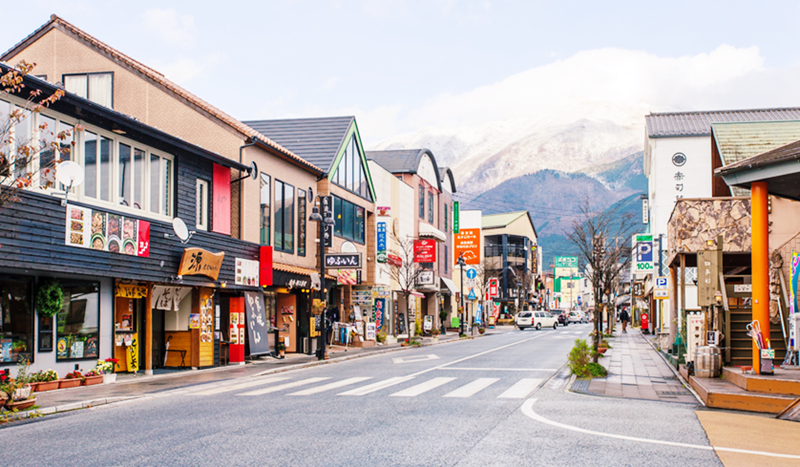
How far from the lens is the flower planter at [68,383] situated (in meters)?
16.6

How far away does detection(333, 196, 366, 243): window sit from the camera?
3531cm

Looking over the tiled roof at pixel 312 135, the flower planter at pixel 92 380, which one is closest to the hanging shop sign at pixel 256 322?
the flower planter at pixel 92 380

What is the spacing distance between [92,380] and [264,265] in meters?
9.75

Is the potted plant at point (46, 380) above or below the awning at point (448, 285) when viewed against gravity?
below

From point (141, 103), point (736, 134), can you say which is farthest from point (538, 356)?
point (141, 103)

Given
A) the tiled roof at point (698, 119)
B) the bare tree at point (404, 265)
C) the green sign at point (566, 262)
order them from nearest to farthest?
the bare tree at point (404, 265)
the tiled roof at point (698, 119)
the green sign at point (566, 262)

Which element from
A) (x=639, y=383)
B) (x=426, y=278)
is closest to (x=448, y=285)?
(x=426, y=278)

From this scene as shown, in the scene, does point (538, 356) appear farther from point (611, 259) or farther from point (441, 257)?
point (441, 257)

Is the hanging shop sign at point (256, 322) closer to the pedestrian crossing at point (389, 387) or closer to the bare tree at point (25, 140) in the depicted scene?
A: the pedestrian crossing at point (389, 387)

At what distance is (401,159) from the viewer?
53.6 m

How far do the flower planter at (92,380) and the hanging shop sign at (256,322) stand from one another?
8073 millimetres

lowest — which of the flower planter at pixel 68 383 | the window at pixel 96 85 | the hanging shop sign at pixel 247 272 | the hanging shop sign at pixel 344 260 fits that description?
the flower planter at pixel 68 383

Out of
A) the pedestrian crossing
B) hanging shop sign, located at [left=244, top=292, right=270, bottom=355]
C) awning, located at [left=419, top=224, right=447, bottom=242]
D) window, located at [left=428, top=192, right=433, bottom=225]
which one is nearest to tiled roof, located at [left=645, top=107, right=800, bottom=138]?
window, located at [left=428, top=192, right=433, bottom=225]

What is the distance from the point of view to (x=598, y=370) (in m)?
19.5
